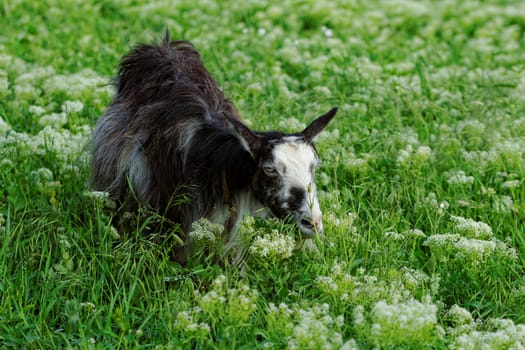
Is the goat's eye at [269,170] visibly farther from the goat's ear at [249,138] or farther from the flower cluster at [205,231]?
the flower cluster at [205,231]

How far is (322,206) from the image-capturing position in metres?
6.04

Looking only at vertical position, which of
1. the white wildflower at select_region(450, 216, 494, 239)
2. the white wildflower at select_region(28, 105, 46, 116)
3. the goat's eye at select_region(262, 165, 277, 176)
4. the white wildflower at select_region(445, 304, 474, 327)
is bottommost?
the white wildflower at select_region(445, 304, 474, 327)

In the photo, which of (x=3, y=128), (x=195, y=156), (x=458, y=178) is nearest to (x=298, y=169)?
(x=195, y=156)

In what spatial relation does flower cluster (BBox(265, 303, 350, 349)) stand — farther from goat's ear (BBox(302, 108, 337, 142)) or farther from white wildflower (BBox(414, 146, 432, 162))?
white wildflower (BBox(414, 146, 432, 162))

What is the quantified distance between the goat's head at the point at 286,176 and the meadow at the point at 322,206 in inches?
5.6

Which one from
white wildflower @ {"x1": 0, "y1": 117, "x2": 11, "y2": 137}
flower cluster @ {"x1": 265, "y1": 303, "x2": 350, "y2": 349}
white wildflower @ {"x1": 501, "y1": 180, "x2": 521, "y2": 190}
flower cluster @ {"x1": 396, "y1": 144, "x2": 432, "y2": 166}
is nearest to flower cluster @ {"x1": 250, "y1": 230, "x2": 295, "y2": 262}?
flower cluster @ {"x1": 265, "y1": 303, "x2": 350, "y2": 349}

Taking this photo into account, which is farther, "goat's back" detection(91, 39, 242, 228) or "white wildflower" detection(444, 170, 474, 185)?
"white wildflower" detection(444, 170, 474, 185)

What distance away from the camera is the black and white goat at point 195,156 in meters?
5.20

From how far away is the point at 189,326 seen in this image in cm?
426

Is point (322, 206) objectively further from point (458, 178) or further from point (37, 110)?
point (37, 110)

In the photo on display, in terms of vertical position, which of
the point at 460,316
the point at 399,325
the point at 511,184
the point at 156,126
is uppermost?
the point at 156,126

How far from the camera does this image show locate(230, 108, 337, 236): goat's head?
510 centimetres

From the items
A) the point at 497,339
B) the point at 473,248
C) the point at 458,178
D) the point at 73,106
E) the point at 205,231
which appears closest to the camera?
the point at 497,339

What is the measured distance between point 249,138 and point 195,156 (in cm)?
48
